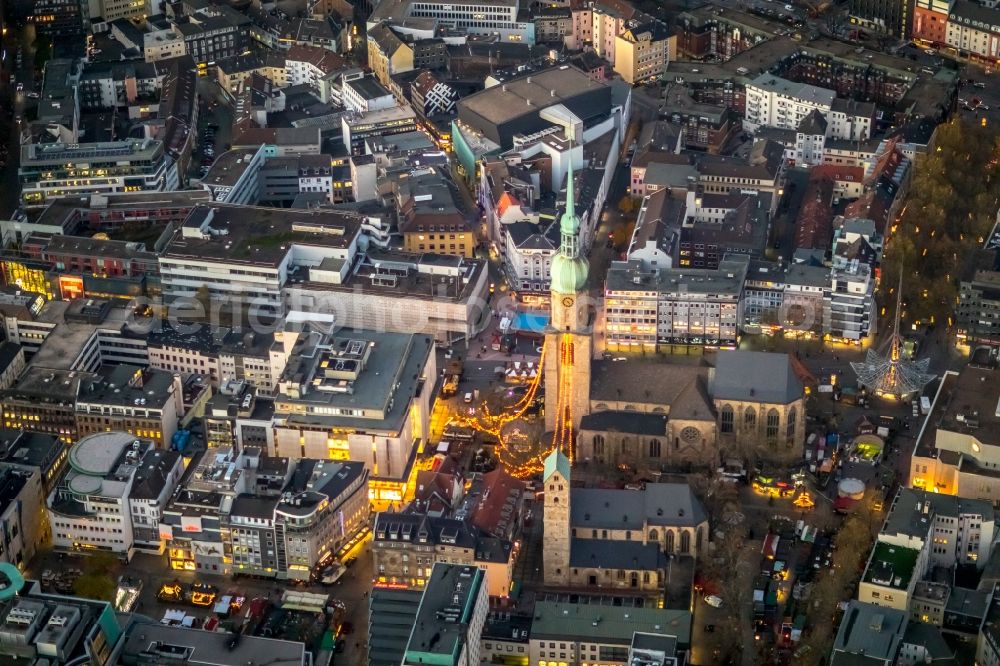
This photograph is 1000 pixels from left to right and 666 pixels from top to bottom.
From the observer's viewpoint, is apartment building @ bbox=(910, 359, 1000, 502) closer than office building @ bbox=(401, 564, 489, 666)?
No

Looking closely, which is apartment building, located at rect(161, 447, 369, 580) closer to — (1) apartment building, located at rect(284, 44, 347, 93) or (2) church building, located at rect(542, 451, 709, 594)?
(2) church building, located at rect(542, 451, 709, 594)

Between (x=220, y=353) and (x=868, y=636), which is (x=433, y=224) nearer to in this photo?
(x=220, y=353)

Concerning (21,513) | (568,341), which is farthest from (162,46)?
(21,513)

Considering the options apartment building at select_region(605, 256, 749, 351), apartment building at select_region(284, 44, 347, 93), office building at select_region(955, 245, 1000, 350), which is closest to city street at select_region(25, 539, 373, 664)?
apartment building at select_region(605, 256, 749, 351)

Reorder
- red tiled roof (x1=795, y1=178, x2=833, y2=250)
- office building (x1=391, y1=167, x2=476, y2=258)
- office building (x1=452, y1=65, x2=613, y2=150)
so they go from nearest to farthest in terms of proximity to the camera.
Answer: red tiled roof (x1=795, y1=178, x2=833, y2=250) → office building (x1=391, y1=167, x2=476, y2=258) → office building (x1=452, y1=65, x2=613, y2=150)

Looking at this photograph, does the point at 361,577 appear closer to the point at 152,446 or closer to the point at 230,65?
the point at 152,446

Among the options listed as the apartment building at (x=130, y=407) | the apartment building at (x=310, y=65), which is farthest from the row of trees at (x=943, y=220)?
the apartment building at (x=310, y=65)

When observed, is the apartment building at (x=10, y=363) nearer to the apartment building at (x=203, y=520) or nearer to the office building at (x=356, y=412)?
the apartment building at (x=203, y=520)
